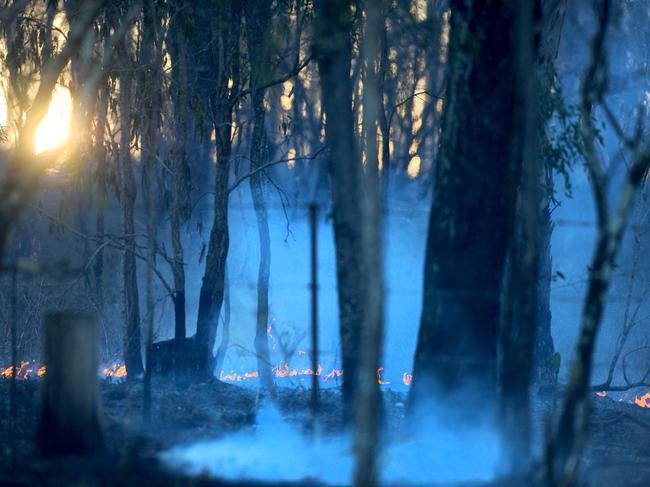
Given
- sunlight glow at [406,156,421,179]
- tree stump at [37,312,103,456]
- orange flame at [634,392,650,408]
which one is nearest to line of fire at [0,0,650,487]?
tree stump at [37,312,103,456]

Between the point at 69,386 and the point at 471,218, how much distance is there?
3855mm

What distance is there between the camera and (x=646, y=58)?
89.8 ft

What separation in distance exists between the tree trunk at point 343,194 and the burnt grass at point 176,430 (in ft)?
5.05

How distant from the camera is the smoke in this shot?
787cm

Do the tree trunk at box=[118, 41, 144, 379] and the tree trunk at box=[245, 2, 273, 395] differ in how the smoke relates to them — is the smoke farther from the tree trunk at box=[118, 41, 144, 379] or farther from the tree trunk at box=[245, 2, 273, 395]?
the tree trunk at box=[118, 41, 144, 379]

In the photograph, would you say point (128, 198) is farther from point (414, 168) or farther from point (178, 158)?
point (414, 168)

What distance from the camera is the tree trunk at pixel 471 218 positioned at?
8.68m

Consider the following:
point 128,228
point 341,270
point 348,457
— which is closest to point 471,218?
point 341,270

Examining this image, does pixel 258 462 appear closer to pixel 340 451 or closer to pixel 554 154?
pixel 340 451

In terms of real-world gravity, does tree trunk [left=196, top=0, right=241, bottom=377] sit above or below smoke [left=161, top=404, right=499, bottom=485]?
above

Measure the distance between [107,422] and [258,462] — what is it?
2579 mm

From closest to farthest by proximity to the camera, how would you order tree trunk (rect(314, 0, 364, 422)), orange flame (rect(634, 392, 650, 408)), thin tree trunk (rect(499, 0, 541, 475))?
thin tree trunk (rect(499, 0, 541, 475)) < tree trunk (rect(314, 0, 364, 422)) < orange flame (rect(634, 392, 650, 408))

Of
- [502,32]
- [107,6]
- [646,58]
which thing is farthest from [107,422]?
[646,58]

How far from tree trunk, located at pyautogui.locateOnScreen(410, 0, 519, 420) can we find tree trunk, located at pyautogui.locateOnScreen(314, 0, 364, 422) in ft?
2.33
